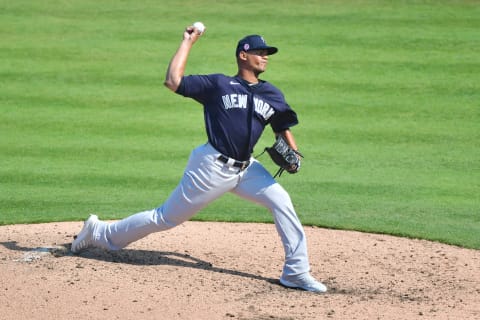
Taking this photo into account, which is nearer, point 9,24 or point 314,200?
point 314,200

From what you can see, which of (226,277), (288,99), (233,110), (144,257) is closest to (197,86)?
(233,110)

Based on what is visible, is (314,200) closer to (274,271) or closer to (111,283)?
(274,271)

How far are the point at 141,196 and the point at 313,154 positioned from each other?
242 cm

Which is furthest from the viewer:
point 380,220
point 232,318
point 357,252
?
point 380,220

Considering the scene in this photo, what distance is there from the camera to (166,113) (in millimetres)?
12398

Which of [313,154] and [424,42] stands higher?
[424,42]

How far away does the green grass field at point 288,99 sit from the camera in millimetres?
9688

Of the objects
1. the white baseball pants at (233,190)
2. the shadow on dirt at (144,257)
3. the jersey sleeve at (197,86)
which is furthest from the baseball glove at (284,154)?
the shadow on dirt at (144,257)

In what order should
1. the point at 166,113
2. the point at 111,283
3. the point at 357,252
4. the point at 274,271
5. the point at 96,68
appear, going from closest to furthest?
the point at 111,283 → the point at 274,271 → the point at 357,252 → the point at 166,113 → the point at 96,68

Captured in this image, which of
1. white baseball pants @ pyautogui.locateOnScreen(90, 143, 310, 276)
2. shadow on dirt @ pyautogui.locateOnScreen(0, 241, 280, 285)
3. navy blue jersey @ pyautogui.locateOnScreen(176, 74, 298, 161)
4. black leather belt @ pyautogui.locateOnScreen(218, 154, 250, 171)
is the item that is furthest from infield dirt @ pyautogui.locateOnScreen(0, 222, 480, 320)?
navy blue jersey @ pyautogui.locateOnScreen(176, 74, 298, 161)

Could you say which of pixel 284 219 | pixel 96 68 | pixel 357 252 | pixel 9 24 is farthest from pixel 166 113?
pixel 284 219

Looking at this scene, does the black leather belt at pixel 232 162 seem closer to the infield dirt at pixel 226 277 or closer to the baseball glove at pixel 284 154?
the baseball glove at pixel 284 154

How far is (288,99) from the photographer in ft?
41.5

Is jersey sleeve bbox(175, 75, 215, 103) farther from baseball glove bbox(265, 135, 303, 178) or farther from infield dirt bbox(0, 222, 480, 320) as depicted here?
infield dirt bbox(0, 222, 480, 320)
